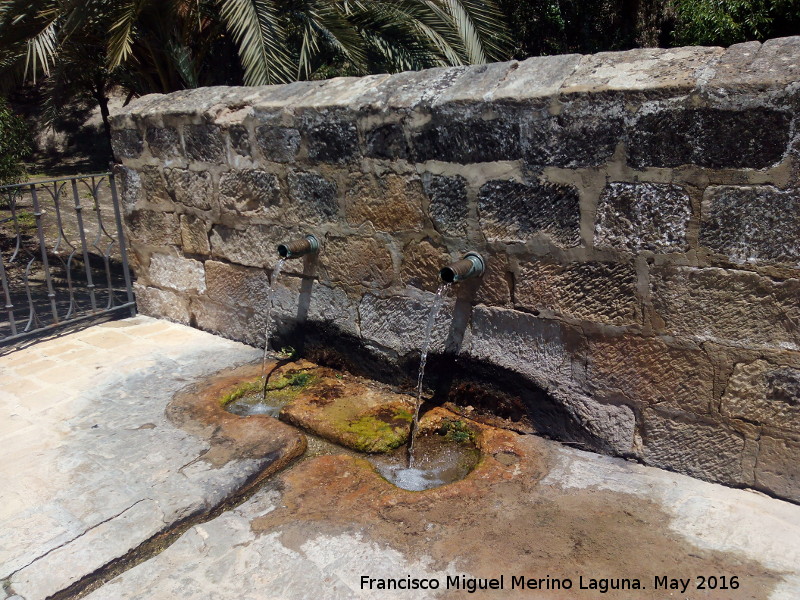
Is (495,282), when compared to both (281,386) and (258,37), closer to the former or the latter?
(281,386)

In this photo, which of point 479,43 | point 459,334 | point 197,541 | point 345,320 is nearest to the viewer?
point 197,541

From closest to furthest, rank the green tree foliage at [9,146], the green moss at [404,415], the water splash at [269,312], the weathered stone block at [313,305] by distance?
the green moss at [404,415]
the weathered stone block at [313,305]
the water splash at [269,312]
the green tree foliage at [9,146]

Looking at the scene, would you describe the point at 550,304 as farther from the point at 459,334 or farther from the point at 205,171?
the point at 205,171

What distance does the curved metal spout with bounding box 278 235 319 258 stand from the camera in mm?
3125

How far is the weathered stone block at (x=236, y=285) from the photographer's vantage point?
3590 millimetres

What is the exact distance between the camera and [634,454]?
2.54m

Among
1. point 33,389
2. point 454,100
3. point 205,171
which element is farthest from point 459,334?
point 33,389

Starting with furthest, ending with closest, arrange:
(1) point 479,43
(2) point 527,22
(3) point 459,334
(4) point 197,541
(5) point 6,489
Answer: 1. (2) point 527,22
2. (1) point 479,43
3. (3) point 459,334
4. (5) point 6,489
5. (4) point 197,541

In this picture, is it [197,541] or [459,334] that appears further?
[459,334]

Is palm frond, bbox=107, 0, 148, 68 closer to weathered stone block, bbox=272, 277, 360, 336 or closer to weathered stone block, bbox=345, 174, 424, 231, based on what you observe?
weathered stone block, bbox=272, 277, 360, 336

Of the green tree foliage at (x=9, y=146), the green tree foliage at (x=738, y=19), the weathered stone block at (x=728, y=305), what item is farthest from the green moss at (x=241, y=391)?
the green tree foliage at (x=738, y=19)

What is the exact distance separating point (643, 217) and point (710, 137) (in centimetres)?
33

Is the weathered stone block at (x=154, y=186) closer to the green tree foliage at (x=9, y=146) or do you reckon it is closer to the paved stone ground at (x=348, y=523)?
the paved stone ground at (x=348, y=523)

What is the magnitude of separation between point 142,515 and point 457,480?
1127mm
